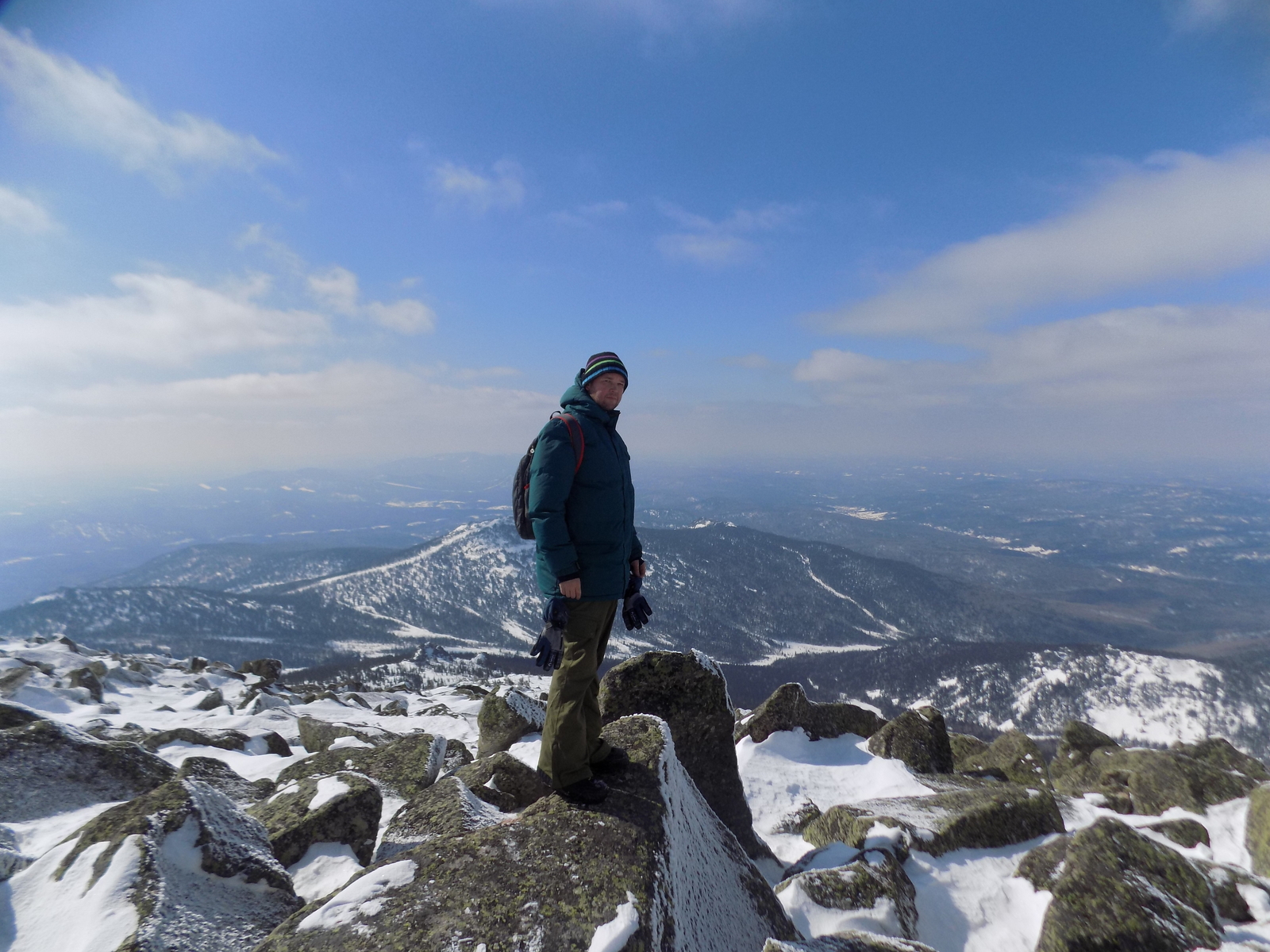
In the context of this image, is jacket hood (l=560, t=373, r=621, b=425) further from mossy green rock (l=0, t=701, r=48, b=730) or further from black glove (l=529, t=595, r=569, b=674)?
mossy green rock (l=0, t=701, r=48, b=730)

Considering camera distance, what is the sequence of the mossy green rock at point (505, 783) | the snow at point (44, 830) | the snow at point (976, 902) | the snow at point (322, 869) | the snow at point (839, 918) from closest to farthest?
the snow at point (839, 918), the snow at point (976, 902), the snow at point (44, 830), the snow at point (322, 869), the mossy green rock at point (505, 783)

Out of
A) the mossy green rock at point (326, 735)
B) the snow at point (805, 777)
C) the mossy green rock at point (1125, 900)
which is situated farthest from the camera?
the mossy green rock at point (326, 735)

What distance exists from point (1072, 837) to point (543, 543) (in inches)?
450

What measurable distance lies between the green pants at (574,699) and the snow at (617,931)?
79.4 inches

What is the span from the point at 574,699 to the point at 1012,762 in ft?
73.7

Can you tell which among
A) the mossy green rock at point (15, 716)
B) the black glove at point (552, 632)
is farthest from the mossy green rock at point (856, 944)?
the mossy green rock at point (15, 716)

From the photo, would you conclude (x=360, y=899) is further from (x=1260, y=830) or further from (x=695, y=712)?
(x=1260, y=830)

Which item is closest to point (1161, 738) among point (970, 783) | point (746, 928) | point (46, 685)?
point (970, 783)

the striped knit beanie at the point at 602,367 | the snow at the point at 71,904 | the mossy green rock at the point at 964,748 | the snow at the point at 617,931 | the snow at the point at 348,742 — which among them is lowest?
the mossy green rock at the point at 964,748

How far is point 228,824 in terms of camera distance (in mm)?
8609

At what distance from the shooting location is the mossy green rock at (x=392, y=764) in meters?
13.6

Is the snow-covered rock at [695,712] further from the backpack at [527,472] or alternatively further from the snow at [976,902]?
the backpack at [527,472]

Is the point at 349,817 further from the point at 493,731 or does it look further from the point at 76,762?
the point at 493,731

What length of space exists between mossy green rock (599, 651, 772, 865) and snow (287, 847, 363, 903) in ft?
18.6
